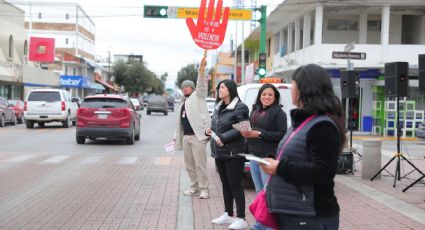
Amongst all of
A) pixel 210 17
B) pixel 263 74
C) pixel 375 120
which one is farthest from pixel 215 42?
pixel 375 120

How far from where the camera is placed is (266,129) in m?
6.46

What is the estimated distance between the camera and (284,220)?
3.32 metres

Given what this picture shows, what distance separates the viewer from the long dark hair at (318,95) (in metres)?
3.27

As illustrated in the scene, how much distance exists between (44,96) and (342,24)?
53.9 feet

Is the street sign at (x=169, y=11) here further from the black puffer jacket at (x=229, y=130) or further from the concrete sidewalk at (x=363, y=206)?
the black puffer jacket at (x=229, y=130)

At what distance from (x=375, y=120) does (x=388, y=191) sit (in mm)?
18130

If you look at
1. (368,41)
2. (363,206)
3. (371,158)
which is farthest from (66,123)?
(363,206)

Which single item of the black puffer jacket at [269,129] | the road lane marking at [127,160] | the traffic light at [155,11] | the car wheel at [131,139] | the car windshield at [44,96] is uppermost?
the traffic light at [155,11]

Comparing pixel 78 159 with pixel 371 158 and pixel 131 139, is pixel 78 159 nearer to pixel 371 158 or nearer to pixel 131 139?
pixel 131 139

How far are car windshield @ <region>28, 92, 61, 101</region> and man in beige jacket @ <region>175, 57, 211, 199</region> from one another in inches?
742

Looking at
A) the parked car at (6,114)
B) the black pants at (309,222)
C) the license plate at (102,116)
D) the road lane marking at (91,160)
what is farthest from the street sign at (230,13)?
the black pants at (309,222)

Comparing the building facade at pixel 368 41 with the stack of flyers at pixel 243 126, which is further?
the building facade at pixel 368 41

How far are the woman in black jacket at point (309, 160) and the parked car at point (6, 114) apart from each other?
2590cm

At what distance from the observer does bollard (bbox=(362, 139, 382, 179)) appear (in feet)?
36.8
